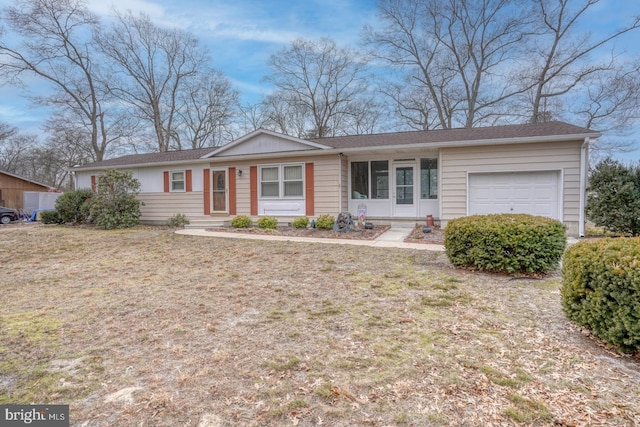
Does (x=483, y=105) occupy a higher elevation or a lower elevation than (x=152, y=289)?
higher

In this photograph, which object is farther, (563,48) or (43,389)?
(563,48)

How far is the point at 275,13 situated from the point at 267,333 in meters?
15.2

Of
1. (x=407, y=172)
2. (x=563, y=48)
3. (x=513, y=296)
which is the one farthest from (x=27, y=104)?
(x=563, y=48)

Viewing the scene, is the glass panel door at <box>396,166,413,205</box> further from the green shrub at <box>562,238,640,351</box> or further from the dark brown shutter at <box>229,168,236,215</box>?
the green shrub at <box>562,238,640,351</box>

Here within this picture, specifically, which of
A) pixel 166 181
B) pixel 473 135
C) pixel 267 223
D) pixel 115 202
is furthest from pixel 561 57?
pixel 115 202

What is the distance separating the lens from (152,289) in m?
4.66

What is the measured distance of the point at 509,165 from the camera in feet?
31.9

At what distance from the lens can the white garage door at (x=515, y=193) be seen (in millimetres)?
9461

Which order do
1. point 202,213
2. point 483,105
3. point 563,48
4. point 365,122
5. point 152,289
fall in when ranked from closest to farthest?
1. point 152,289
2. point 202,213
3. point 563,48
4. point 483,105
5. point 365,122

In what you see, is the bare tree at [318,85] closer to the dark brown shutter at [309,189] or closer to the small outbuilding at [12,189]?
the dark brown shutter at [309,189]

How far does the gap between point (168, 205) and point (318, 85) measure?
15945mm

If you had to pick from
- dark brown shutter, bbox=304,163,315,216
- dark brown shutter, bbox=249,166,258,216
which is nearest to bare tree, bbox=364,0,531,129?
dark brown shutter, bbox=304,163,315,216

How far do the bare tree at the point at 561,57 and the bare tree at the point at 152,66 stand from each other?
23001 millimetres

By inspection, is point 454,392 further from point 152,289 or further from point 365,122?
point 365,122
